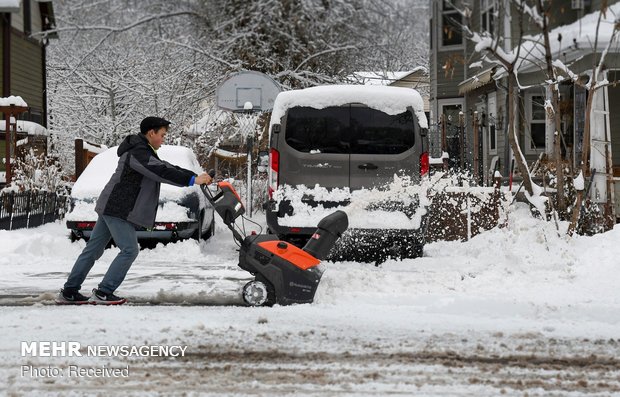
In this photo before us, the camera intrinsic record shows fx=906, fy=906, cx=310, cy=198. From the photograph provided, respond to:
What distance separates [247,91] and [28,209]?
796cm

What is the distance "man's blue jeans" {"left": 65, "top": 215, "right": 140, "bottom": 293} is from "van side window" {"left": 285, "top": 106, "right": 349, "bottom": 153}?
4.31 m

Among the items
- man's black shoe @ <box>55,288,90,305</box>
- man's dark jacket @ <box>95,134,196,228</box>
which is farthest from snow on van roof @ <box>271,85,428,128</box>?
man's black shoe @ <box>55,288,90,305</box>

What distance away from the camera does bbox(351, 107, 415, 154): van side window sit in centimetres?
1205

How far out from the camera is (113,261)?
8.14 meters

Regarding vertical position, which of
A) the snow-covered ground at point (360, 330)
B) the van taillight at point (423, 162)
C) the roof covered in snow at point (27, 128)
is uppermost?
the roof covered in snow at point (27, 128)

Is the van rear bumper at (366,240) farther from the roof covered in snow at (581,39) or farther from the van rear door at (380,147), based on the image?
the roof covered in snow at (581,39)

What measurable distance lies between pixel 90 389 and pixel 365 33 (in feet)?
79.2

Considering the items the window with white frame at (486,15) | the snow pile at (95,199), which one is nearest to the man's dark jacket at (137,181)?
the snow pile at (95,199)

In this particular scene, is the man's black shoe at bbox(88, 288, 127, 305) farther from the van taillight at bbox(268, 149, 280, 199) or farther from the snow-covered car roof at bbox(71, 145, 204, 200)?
the snow-covered car roof at bbox(71, 145, 204, 200)

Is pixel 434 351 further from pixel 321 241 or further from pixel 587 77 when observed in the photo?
pixel 587 77

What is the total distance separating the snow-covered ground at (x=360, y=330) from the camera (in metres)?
5.18

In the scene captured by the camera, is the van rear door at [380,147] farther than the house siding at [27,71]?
No

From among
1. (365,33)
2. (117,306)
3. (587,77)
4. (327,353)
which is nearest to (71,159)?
(365,33)

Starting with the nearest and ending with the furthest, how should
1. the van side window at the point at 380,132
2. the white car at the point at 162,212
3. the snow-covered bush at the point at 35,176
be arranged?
the van side window at the point at 380,132 < the white car at the point at 162,212 < the snow-covered bush at the point at 35,176
